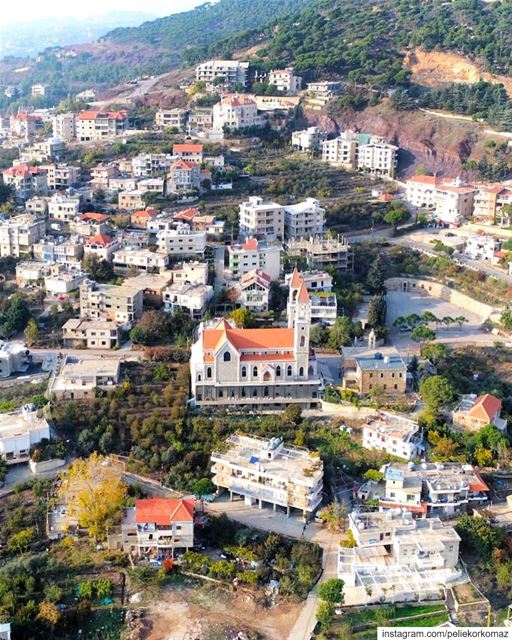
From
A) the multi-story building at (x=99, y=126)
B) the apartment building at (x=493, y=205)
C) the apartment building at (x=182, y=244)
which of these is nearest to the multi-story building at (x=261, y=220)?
the apartment building at (x=182, y=244)

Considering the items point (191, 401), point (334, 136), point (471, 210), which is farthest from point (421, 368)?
point (334, 136)

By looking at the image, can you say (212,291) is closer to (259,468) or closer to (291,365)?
(291,365)

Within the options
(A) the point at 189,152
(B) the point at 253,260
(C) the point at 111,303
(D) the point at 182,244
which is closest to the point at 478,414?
(B) the point at 253,260

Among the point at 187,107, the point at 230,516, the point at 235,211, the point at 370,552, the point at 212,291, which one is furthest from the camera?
the point at 187,107

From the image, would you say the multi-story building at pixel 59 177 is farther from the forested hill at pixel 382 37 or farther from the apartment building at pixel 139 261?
the forested hill at pixel 382 37

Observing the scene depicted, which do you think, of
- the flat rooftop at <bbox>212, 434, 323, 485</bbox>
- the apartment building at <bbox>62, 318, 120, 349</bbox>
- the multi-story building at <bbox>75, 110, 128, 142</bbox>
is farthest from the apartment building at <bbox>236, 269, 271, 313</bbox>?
Result: the multi-story building at <bbox>75, 110, 128, 142</bbox>

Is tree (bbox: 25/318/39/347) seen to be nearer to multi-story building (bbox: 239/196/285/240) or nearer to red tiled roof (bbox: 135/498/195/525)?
multi-story building (bbox: 239/196/285/240)
